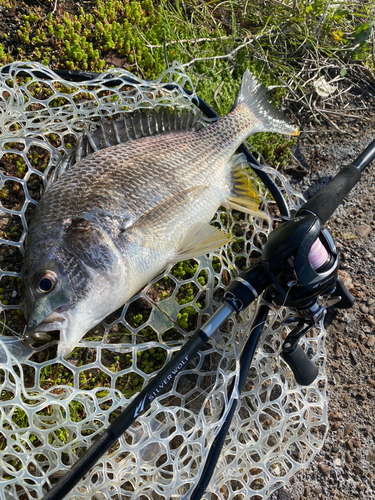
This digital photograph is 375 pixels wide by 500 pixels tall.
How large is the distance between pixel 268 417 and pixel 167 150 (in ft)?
5.99

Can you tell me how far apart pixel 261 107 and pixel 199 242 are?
132 centimetres

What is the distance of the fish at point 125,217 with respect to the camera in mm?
1967

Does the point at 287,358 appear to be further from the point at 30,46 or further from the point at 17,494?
the point at 30,46

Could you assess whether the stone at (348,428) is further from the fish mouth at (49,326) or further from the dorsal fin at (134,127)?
the dorsal fin at (134,127)

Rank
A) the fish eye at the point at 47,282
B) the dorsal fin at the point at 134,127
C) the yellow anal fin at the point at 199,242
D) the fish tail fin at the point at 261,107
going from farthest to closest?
the fish tail fin at the point at 261,107, the dorsal fin at the point at 134,127, the yellow anal fin at the point at 199,242, the fish eye at the point at 47,282

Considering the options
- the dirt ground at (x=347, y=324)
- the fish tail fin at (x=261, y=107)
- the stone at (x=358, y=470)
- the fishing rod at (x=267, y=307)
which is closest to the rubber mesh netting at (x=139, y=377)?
the fishing rod at (x=267, y=307)

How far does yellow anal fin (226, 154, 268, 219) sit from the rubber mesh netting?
0.63ft

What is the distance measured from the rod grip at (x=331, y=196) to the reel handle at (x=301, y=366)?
79cm

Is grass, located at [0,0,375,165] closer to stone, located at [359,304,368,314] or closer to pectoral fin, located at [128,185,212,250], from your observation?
pectoral fin, located at [128,185,212,250]

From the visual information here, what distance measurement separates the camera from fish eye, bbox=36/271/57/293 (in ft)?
6.32

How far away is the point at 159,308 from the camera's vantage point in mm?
2514

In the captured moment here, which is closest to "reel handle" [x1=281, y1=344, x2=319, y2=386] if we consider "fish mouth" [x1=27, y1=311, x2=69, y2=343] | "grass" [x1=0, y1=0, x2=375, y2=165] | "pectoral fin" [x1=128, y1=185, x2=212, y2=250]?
"pectoral fin" [x1=128, y1=185, x2=212, y2=250]

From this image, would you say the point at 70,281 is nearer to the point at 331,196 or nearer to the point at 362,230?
the point at 331,196

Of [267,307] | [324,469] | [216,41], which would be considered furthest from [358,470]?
[216,41]
